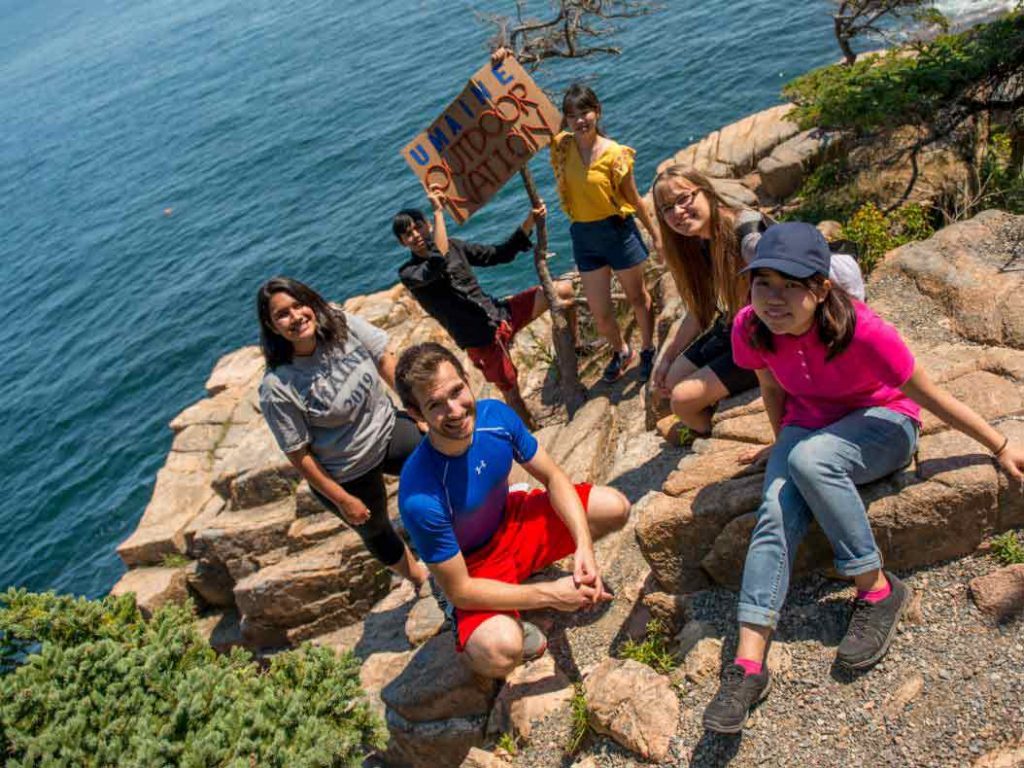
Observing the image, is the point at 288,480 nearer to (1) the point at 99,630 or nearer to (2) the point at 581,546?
(1) the point at 99,630

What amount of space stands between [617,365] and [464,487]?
4.30 meters

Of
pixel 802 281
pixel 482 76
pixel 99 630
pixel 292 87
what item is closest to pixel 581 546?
pixel 802 281

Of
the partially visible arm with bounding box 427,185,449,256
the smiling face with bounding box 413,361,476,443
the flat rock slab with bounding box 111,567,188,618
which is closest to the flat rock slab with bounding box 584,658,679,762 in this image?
the smiling face with bounding box 413,361,476,443

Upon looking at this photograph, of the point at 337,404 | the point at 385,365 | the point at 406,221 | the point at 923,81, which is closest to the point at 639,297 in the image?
the point at 406,221

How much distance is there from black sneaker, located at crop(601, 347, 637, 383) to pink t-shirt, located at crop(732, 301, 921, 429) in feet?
12.9

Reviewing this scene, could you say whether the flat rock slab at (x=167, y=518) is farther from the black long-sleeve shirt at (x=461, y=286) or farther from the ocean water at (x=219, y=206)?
the black long-sleeve shirt at (x=461, y=286)

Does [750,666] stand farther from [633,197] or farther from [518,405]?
[518,405]

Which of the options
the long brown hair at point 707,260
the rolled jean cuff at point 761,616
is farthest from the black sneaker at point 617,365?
the rolled jean cuff at point 761,616

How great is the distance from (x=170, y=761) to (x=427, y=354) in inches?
90.0

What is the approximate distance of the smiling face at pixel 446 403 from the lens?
4.40 metres

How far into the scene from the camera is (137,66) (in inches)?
2111

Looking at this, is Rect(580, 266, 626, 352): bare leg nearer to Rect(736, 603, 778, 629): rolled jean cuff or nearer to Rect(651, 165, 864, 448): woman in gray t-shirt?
Rect(651, 165, 864, 448): woman in gray t-shirt

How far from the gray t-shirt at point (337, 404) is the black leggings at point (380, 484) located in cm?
8

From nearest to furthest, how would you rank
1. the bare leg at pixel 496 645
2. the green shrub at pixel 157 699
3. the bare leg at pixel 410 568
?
the green shrub at pixel 157 699 → the bare leg at pixel 496 645 → the bare leg at pixel 410 568
